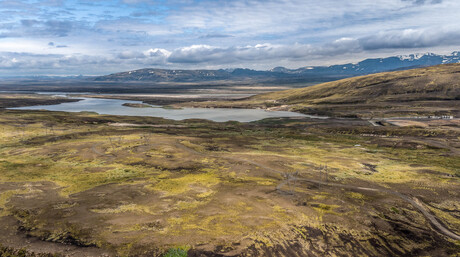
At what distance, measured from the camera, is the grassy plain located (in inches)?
1287

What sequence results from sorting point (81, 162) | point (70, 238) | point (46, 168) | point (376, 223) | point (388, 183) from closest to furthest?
point (70, 238)
point (376, 223)
point (388, 183)
point (46, 168)
point (81, 162)

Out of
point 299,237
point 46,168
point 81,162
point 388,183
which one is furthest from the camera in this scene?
point 81,162

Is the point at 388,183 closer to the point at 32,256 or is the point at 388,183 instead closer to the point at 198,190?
the point at 198,190

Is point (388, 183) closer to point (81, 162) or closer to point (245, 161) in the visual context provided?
point (245, 161)

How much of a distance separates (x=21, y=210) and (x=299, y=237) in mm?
41434

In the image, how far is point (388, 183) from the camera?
59.5 m

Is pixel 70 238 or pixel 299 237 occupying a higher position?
pixel 70 238

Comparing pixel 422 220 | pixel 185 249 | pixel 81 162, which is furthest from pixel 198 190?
pixel 81 162

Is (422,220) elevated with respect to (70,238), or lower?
lower

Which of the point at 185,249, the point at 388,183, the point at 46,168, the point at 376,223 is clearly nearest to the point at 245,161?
the point at 388,183

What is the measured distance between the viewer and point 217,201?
45.0m

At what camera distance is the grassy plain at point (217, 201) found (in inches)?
1287

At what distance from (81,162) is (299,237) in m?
64.6

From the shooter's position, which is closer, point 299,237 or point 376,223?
point 299,237
